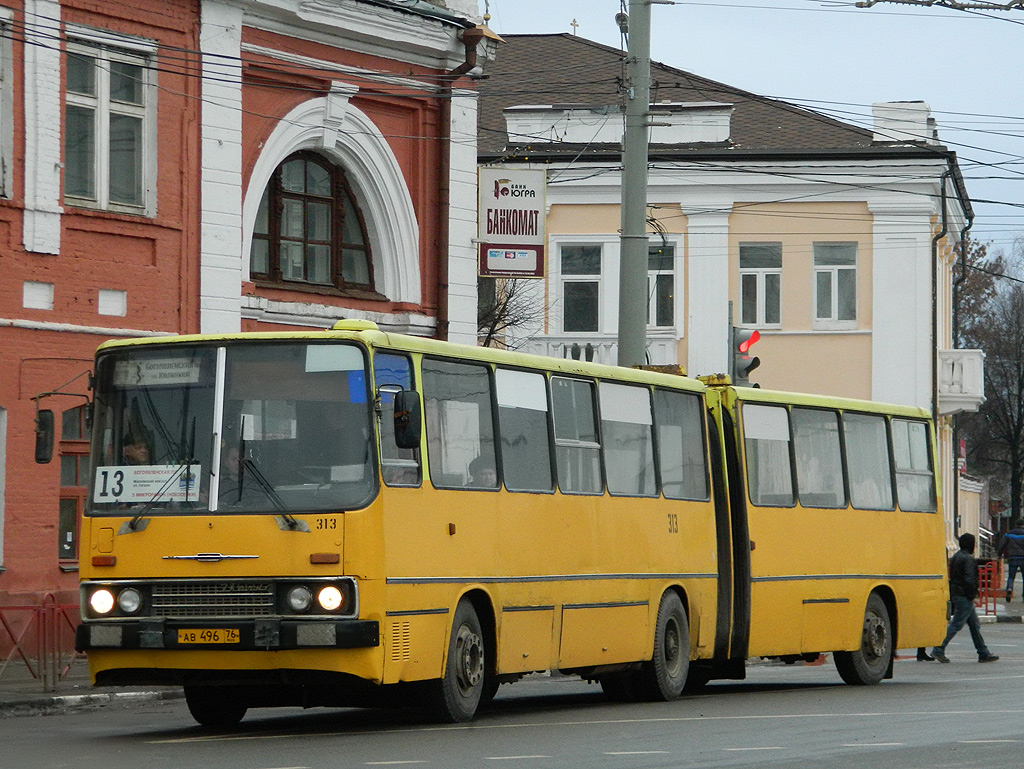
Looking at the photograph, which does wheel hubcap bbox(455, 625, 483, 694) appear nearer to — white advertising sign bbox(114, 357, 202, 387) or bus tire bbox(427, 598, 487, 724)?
bus tire bbox(427, 598, 487, 724)

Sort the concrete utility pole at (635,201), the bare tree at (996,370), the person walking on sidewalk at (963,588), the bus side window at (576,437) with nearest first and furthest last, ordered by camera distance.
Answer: the bus side window at (576,437)
the concrete utility pole at (635,201)
the person walking on sidewalk at (963,588)
the bare tree at (996,370)

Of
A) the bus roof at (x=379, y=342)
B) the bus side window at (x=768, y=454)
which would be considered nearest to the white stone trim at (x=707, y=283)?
the bus side window at (x=768, y=454)

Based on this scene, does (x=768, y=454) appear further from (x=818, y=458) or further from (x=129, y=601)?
(x=129, y=601)

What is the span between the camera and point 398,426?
12586mm

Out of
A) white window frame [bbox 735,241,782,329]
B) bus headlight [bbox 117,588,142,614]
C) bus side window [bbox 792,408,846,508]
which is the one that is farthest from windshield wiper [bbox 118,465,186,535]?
white window frame [bbox 735,241,782,329]

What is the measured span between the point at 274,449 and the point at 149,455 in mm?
948

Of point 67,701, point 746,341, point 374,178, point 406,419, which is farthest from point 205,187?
point 406,419

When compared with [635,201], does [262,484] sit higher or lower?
lower

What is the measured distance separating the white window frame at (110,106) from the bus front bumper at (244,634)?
29.2ft

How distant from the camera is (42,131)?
66.2 ft

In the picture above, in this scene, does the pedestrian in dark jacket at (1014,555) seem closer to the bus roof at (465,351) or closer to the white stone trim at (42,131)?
the bus roof at (465,351)

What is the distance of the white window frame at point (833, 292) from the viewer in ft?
134

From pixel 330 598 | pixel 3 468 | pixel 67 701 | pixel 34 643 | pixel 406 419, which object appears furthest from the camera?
pixel 3 468

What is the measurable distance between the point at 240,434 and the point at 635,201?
9.09 m
